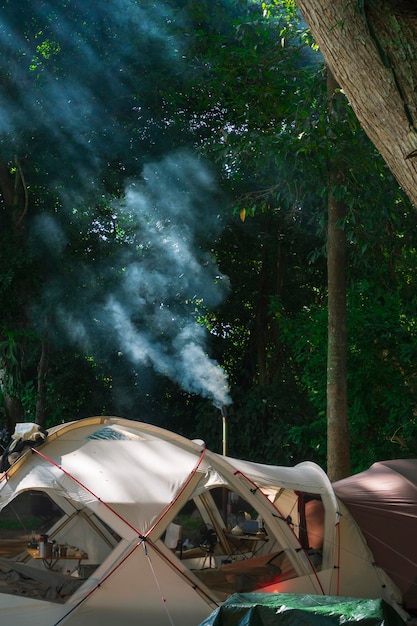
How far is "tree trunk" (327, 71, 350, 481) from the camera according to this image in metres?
9.14

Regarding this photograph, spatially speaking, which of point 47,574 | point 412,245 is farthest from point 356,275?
point 47,574

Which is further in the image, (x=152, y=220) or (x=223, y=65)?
(x=152, y=220)

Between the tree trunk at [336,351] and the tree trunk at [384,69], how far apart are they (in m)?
5.45

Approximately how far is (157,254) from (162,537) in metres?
7.73

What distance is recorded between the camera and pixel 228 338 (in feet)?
49.0

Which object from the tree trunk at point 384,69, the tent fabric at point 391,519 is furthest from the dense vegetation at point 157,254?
the tree trunk at point 384,69

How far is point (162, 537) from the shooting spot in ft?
20.1

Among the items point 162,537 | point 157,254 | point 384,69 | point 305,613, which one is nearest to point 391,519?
point 162,537

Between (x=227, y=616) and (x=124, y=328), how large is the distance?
10079 mm

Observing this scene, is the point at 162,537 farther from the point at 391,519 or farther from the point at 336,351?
the point at 336,351

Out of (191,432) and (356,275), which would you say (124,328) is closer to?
(191,432)

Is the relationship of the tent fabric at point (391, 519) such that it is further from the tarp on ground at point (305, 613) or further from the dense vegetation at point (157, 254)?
the dense vegetation at point (157, 254)

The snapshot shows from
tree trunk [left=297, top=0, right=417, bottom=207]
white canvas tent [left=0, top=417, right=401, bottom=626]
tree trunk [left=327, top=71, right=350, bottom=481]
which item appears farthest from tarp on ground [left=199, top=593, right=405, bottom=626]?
tree trunk [left=327, top=71, right=350, bottom=481]

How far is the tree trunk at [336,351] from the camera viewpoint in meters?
9.14
